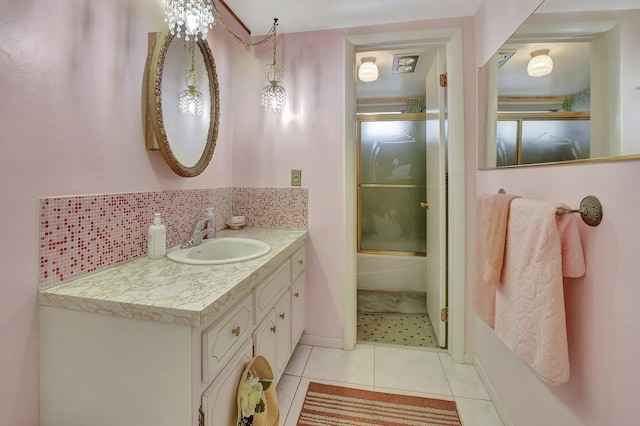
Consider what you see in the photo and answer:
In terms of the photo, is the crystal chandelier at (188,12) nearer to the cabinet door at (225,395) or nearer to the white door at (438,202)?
the cabinet door at (225,395)

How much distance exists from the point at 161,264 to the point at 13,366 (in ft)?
1.56

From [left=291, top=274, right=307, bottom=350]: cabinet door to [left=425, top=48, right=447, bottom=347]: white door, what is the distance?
3.19 ft

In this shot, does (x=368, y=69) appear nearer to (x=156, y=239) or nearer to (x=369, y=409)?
(x=156, y=239)

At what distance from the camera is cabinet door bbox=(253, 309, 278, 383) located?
117 cm

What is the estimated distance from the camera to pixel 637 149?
63 centimetres

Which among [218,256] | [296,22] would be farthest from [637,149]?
[296,22]

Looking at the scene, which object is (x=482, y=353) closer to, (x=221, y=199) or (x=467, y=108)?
(x=467, y=108)

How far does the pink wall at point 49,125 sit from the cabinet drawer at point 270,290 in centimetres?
70

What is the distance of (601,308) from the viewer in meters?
0.78

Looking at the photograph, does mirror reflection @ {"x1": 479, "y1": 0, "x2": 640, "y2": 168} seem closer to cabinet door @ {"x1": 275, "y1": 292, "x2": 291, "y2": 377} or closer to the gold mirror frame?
cabinet door @ {"x1": 275, "y1": 292, "x2": 291, "y2": 377}

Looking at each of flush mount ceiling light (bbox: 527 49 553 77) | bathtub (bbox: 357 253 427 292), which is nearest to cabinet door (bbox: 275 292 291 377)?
flush mount ceiling light (bbox: 527 49 553 77)

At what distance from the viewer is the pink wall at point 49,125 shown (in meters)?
0.78

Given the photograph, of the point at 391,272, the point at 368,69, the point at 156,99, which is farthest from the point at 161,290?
the point at 391,272

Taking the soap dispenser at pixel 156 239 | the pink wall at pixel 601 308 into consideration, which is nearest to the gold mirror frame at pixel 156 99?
the soap dispenser at pixel 156 239
